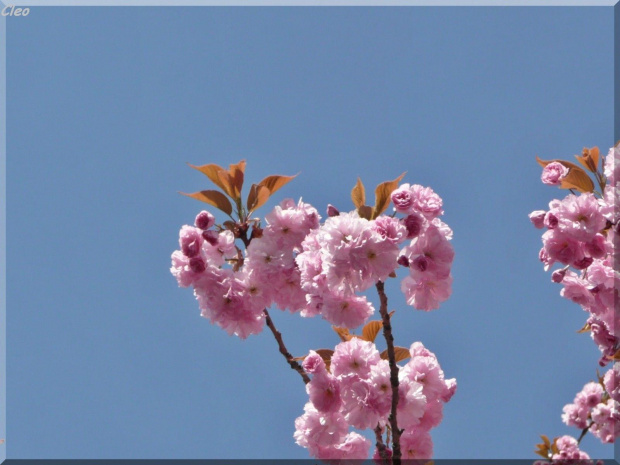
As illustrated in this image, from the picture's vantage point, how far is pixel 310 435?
2.60 m

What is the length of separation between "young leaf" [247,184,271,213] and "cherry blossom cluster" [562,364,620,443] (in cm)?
262

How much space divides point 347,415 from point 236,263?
85cm

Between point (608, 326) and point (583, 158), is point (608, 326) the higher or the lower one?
the lower one

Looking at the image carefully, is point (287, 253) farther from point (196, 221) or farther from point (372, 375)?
point (372, 375)

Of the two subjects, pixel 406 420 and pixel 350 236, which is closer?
pixel 350 236

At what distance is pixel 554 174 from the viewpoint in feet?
9.90

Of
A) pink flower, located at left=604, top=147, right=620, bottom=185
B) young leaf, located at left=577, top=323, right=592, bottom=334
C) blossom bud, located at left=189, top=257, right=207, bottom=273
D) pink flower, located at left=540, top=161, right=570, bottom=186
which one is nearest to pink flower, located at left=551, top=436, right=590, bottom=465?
young leaf, located at left=577, top=323, right=592, bottom=334

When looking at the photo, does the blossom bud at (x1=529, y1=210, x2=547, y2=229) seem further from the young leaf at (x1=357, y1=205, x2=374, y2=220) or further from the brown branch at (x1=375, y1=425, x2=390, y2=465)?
the brown branch at (x1=375, y1=425, x2=390, y2=465)

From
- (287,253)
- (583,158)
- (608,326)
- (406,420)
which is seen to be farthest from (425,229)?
(608,326)

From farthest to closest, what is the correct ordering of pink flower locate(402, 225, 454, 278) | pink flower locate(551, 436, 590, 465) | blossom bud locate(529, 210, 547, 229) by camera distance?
pink flower locate(551, 436, 590, 465)
blossom bud locate(529, 210, 547, 229)
pink flower locate(402, 225, 454, 278)

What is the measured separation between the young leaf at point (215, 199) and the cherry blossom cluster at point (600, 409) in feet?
9.03

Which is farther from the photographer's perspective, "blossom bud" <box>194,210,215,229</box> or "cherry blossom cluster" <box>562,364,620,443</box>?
"cherry blossom cluster" <box>562,364,620,443</box>

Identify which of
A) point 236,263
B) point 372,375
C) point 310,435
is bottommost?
point 310,435

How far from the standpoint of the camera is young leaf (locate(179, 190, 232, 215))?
257 centimetres
